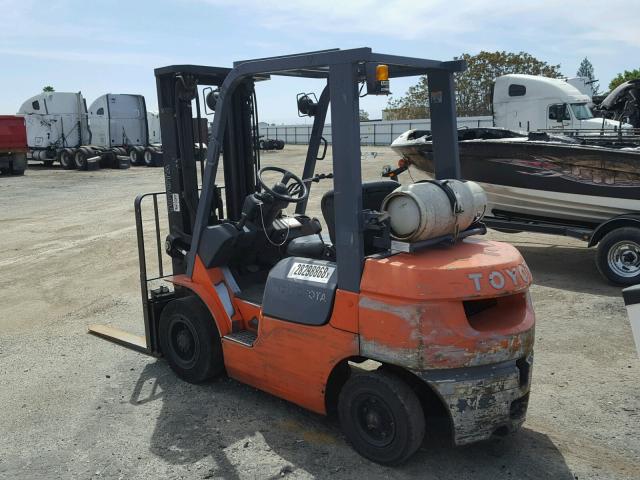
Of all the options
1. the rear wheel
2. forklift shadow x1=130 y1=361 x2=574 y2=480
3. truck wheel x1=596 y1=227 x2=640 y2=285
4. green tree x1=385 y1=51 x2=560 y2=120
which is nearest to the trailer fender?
truck wheel x1=596 y1=227 x2=640 y2=285

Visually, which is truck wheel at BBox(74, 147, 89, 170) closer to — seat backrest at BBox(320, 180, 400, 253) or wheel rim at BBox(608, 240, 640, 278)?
wheel rim at BBox(608, 240, 640, 278)

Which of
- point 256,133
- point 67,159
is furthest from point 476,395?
point 67,159

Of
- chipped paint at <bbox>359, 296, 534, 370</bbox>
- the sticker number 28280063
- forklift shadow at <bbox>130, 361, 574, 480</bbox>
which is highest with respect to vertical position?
the sticker number 28280063

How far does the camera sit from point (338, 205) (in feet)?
12.4

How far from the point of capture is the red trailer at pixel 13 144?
81.0ft

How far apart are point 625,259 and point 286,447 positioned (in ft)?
18.5

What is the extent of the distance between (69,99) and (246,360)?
2874 centimetres

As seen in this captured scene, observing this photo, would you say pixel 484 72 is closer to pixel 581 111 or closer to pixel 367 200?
pixel 581 111

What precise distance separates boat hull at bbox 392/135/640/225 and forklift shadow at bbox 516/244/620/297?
28.0 inches

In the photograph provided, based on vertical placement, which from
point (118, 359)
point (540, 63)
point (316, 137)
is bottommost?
point (118, 359)

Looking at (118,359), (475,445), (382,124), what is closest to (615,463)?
(475,445)

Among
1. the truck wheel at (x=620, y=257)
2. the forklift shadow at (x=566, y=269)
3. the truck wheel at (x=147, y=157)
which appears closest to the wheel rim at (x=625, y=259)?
the truck wheel at (x=620, y=257)

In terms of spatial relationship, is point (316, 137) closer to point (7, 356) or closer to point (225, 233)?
point (225, 233)

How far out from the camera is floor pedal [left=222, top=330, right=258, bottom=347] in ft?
15.0
